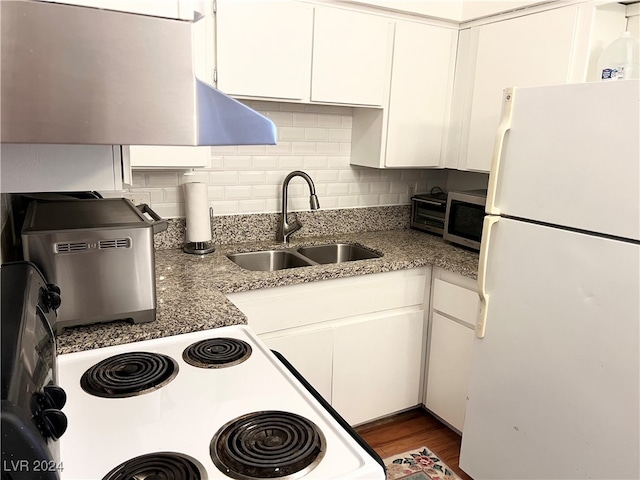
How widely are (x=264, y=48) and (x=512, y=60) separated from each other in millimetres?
1152

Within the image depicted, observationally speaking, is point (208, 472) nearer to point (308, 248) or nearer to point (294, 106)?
point (308, 248)

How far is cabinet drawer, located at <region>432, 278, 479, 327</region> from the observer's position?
7.30 feet

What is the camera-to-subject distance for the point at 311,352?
220 centimetres

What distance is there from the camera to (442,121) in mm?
2648

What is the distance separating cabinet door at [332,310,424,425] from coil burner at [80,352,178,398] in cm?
113

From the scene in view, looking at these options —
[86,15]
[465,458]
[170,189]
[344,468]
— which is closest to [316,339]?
[465,458]

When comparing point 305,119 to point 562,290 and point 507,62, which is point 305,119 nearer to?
point 507,62

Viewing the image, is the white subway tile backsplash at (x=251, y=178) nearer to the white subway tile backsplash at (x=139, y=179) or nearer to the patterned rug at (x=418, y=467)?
the white subway tile backsplash at (x=139, y=179)

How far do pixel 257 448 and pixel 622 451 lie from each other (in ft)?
4.07

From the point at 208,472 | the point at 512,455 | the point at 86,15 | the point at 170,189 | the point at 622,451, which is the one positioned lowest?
the point at 512,455

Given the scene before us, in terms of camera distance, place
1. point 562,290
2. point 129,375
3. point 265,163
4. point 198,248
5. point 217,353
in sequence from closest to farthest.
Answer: point 129,375 < point 217,353 < point 562,290 < point 198,248 < point 265,163

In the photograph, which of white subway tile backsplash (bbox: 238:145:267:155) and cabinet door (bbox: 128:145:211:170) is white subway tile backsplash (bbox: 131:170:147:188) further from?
white subway tile backsplash (bbox: 238:145:267:155)

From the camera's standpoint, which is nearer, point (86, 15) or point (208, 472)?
point (86, 15)

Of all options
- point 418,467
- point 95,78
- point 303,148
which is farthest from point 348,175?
point 95,78
